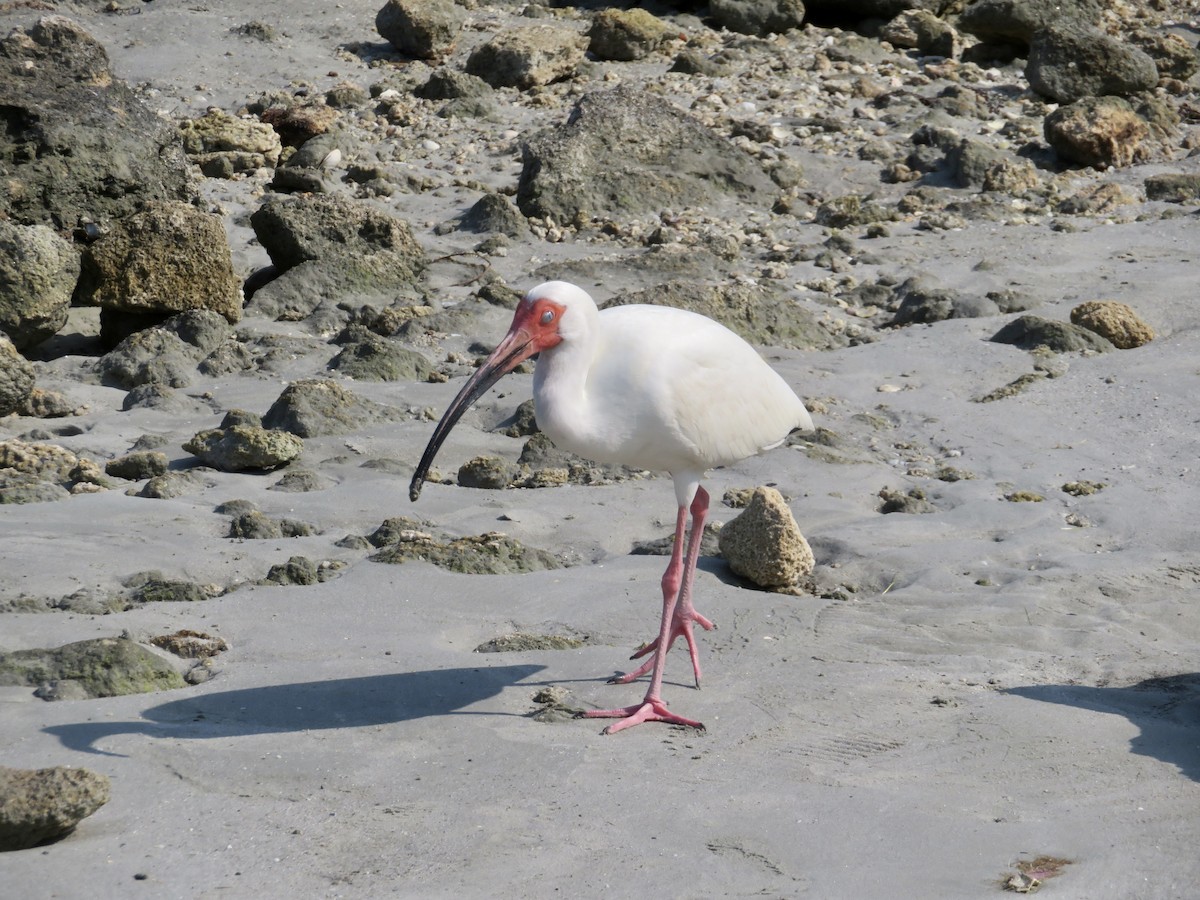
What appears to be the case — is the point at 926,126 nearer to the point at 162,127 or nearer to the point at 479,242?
the point at 479,242

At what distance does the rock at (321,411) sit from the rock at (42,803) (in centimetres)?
425

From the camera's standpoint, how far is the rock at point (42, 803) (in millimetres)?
3607

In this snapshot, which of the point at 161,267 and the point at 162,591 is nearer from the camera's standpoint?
the point at 162,591

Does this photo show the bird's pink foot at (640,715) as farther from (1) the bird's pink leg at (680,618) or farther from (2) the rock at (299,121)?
(2) the rock at (299,121)

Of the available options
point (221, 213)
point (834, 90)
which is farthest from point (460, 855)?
point (834, 90)

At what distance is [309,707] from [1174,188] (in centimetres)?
991

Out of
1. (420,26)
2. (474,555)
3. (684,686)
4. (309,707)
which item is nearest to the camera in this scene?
(309,707)

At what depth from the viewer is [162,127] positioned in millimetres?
11031

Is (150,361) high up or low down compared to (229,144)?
down

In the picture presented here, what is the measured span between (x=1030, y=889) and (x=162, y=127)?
933 centimetres

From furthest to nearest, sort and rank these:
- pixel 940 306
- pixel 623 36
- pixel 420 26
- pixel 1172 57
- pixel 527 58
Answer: pixel 623 36, pixel 420 26, pixel 1172 57, pixel 527 58, pixel 940 306

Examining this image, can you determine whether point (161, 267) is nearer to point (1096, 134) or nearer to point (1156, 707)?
point (1156, 707)

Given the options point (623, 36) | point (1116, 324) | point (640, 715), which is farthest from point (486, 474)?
point (623, 36)

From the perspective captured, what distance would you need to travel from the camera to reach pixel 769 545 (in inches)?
245
